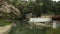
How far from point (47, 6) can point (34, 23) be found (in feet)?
11.8

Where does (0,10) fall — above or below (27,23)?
above

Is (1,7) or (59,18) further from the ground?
(1,7)

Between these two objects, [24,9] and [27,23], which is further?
[24,9]

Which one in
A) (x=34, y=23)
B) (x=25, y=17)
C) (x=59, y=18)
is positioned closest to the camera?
(x=34, y=23)

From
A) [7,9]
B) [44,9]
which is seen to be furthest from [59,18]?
[7,9]

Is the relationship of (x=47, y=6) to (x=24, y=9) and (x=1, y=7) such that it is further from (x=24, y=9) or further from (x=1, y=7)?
(x=1, y=7)

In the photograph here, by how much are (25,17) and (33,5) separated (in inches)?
64.4

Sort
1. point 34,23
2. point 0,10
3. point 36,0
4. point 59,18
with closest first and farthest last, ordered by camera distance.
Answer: point 0,10
point 34,23
point 59,18
point 36,0

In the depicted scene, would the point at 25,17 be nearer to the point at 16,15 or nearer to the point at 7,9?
the point at 16,15

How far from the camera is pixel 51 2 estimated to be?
16734mm

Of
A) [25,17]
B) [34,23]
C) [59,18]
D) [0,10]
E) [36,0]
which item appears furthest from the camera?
[36,0]

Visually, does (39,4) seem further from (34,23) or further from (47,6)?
(34,23)

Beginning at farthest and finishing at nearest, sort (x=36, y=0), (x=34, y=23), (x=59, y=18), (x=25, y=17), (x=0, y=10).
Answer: (x=36, y=0)
(x=25, y=17)
(x=59, y=18)
(x=34, y=23)
(x=0, y=10)

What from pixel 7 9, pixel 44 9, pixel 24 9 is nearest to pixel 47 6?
pixel 44 9
